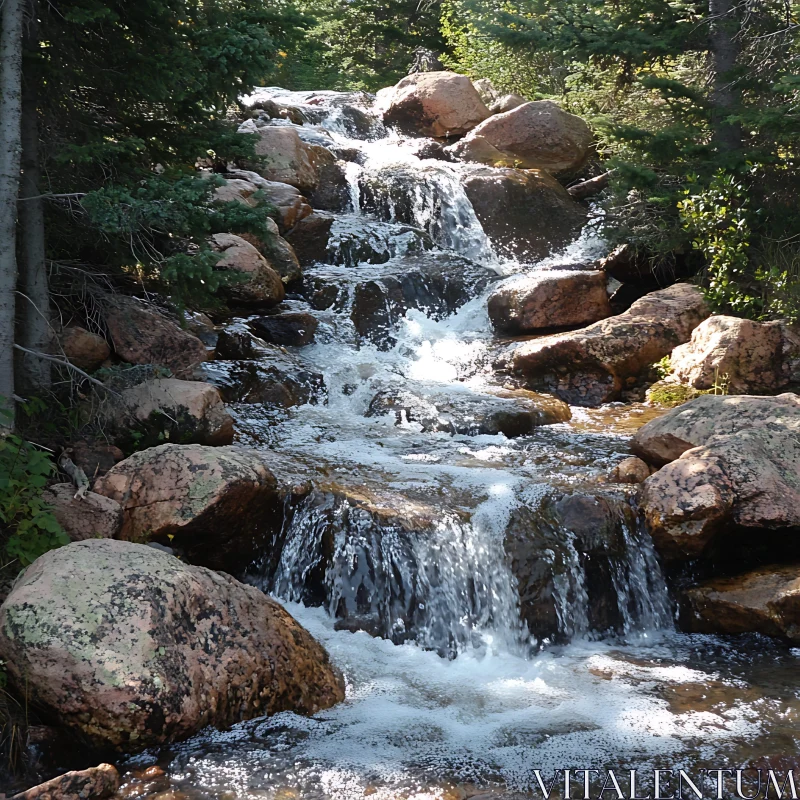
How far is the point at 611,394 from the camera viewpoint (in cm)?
877

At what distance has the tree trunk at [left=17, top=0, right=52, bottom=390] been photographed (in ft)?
17.9

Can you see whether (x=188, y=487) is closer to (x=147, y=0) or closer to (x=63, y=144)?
(x=63, y=144)

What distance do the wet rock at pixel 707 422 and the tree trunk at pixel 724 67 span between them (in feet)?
15.6

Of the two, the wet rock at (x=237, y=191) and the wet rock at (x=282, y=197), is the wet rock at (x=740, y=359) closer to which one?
the wet rock at (x=237, y=191)

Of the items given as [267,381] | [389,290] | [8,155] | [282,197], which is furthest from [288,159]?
[8,155]

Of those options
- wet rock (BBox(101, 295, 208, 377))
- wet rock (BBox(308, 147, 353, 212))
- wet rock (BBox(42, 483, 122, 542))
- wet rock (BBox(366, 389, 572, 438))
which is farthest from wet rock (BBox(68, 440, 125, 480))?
wet rock (BBox(308, 147, 353, 212))

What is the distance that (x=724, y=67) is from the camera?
33.2 ft

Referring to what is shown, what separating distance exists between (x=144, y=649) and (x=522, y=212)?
10916mm

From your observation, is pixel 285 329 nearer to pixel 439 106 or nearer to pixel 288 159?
pixel 288 159

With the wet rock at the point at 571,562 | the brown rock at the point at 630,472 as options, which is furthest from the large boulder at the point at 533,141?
the wet rock at the point at 571,562

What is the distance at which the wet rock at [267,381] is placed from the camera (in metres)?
7.95

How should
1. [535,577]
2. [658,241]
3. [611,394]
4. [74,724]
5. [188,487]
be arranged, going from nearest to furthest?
[74,724] → [188,487] → [535,577] → [611,394] → [658,241]

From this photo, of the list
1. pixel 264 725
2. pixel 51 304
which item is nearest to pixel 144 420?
pixel 51 304

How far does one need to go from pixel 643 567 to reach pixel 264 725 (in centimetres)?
304
